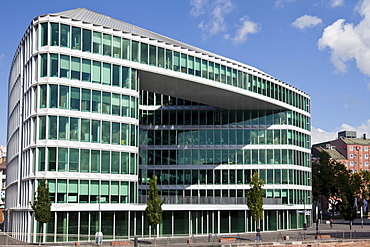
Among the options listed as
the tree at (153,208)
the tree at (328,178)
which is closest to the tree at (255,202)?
the tree at (153,208)

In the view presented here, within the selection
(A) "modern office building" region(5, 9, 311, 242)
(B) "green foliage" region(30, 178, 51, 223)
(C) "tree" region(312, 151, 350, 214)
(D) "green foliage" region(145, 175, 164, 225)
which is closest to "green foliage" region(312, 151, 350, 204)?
(C) "tree" region(312, 151, 350, 214)

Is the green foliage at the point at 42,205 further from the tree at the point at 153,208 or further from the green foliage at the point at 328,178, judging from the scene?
the green foliage at the point at 328,178

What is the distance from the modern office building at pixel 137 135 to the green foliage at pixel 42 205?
124 inches

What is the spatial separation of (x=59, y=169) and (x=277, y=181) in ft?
115

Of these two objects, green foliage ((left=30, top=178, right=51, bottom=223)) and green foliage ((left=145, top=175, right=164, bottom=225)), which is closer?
green foliage ((left=30, top=178, right=51, bottom=223))

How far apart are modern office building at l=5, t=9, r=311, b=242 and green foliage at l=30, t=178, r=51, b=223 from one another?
10.3 ft

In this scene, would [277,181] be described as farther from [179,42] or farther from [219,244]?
[219,244]

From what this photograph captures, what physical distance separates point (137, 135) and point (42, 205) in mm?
13942

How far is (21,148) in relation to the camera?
56281 millimetres

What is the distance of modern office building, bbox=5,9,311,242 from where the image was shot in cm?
5019

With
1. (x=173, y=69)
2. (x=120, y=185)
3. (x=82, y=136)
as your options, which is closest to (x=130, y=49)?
(x=173, y=69)

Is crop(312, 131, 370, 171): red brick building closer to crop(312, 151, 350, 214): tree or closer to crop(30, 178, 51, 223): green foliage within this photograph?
crop(312, 151, 350, 214): tree

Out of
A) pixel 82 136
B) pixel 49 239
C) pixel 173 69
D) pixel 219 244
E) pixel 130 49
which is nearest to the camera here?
pixel 219 244

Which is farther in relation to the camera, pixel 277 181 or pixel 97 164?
pixel 277 181
